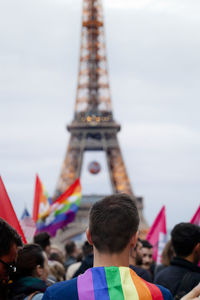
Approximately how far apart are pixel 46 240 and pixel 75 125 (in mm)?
46426

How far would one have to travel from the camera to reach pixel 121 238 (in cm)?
313

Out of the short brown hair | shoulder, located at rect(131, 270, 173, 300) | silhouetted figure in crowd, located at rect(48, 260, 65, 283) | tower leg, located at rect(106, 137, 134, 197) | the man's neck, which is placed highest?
tower leg, located at rect(106, 137, 134, 197)

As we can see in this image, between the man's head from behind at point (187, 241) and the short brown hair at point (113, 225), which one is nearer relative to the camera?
the short brown hair at point (113, 225)

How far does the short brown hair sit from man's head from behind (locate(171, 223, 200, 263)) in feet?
7.18

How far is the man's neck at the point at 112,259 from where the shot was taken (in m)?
3.13

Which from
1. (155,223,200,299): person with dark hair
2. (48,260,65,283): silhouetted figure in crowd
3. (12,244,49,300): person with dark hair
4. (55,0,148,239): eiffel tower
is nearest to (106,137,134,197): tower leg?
(55,0,148,239): eiffel tower

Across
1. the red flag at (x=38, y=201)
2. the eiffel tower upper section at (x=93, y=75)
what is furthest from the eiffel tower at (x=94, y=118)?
the red flag at (x=38, y=201)

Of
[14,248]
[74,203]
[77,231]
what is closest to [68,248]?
[74,203]

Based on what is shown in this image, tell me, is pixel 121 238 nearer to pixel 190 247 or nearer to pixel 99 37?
pixel 190 247

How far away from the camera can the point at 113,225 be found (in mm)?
3123

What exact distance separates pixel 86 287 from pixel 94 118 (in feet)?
171

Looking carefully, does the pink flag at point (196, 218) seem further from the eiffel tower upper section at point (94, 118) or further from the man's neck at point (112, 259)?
the eiffel tower upper section at point (94, 118)

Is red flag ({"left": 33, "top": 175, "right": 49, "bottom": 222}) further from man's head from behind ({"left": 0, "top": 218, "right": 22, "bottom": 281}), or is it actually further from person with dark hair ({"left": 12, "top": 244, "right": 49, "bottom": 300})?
man's head from behind ({"left": 0, "top": 218, "right": 22, "bottom": 281})

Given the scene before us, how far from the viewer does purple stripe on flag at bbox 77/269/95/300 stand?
9.96 feet
